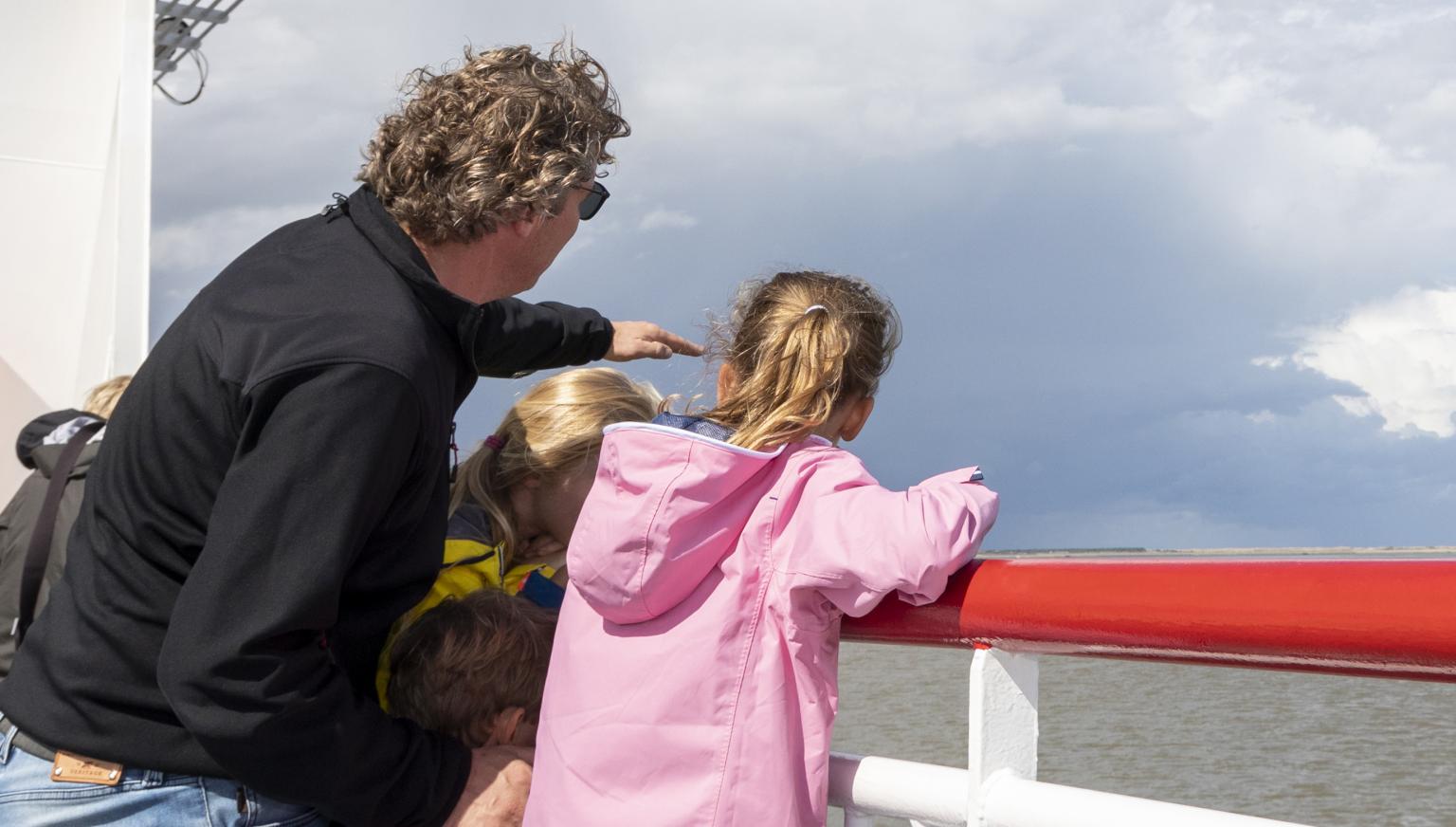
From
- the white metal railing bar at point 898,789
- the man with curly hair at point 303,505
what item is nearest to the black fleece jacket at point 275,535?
the man with curly hair at point 303,505

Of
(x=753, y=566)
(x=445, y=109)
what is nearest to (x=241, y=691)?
(x=753, y=566)

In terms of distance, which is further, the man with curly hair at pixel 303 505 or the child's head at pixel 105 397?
the child's head at pixel 105 397

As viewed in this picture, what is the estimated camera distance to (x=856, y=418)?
176 cm

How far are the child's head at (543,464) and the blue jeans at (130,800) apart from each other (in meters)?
0.74

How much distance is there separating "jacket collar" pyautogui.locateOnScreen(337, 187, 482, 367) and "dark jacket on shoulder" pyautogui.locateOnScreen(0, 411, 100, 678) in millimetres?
1252

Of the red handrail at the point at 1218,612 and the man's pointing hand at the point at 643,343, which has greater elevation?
the man's pointing hand at the point at 643,343

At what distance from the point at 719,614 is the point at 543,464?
81cm

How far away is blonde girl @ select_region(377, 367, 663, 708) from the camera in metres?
2.15

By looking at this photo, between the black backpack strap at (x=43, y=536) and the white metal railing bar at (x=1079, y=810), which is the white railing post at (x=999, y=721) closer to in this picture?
the white metal railing bar at (x=1079, y=810)

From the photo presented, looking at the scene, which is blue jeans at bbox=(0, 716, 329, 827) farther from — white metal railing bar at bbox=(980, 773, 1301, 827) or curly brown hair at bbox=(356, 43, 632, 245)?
white metal railing bar at bbox=(980, 773, 1301, 827)

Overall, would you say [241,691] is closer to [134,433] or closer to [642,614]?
[134,433]

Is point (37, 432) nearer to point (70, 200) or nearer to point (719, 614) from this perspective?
point (719, 614)

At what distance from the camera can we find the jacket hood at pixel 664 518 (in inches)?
57.6

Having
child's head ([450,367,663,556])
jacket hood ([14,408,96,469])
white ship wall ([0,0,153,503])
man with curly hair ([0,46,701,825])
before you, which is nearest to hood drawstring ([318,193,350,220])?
man with curly hair ([0,46,701,825])
